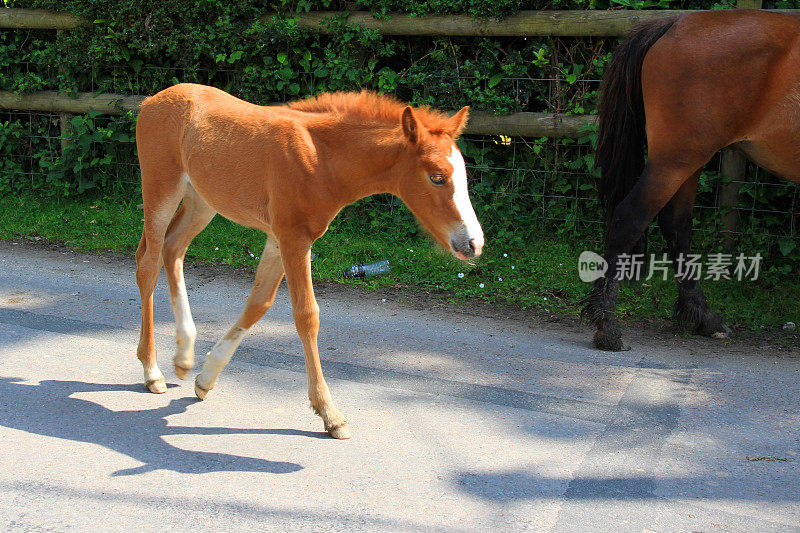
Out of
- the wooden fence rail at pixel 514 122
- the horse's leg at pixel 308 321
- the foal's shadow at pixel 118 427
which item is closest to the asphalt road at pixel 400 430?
the foal's shadow at pixel 118 427

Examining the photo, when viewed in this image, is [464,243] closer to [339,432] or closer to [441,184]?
[441,184]

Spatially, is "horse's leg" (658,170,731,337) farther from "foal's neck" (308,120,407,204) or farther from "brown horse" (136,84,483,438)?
"foal's neck" (308,120,407,204)

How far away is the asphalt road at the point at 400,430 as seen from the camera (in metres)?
3.16

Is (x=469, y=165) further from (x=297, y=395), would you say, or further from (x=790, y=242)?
(x=297, y=395)

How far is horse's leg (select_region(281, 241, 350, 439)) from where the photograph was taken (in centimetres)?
375

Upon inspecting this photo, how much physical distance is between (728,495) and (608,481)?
0.51 m

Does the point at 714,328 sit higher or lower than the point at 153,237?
lower

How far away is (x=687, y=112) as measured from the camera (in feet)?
16.5

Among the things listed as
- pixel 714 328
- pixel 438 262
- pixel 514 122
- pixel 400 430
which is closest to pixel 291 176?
pixel 400 430

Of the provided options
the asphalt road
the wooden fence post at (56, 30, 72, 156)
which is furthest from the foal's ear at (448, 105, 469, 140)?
the wooden fence post at (56, 30, 72, 156)

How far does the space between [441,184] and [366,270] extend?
326 cm

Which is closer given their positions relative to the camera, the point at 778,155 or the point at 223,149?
the point at 223,149

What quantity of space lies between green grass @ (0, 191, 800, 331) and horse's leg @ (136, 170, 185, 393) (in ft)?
8.02

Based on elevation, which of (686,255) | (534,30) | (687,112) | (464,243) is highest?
(534,30)
